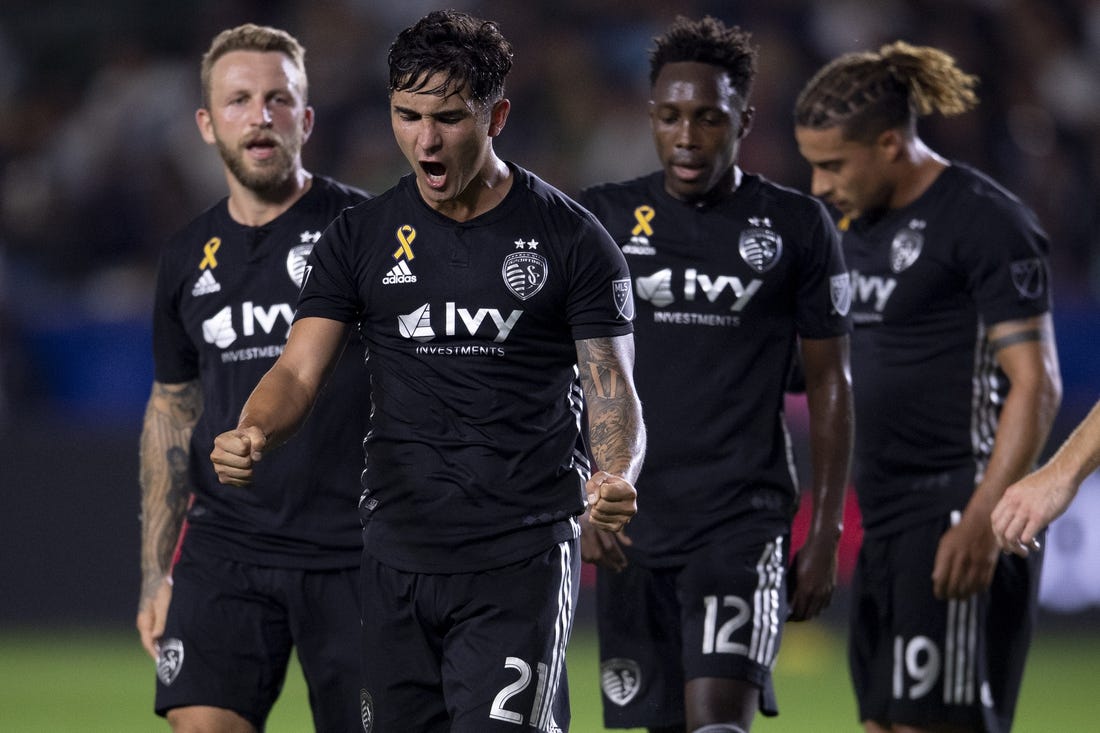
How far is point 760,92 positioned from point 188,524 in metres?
7.74

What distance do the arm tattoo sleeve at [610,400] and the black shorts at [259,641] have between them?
49.6 inches

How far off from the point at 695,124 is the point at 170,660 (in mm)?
2369

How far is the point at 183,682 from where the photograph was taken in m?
5.29

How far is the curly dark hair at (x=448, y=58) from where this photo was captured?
175 inches

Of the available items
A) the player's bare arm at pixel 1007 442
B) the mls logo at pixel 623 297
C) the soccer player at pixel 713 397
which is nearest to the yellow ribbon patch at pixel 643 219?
the soccer player at pixel 713 397

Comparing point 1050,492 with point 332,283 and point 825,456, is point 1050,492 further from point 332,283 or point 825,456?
point 332,283

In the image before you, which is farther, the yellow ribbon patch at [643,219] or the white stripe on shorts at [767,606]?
the yellow ribbon patch at [643,219]

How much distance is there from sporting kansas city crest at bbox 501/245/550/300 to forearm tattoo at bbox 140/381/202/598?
5.31 feet

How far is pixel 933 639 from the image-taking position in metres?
5.86

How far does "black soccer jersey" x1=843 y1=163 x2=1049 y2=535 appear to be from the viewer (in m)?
5.84

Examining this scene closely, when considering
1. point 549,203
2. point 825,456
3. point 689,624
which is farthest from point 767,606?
point 549,203

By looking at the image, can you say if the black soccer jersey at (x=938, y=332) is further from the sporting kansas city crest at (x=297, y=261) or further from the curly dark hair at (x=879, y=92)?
the sporting kansas city crest at (x=297, y=261)

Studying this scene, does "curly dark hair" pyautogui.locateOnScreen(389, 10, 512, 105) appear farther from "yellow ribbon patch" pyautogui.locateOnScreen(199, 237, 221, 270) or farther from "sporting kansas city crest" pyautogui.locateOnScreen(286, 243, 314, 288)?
"yellow ribbon patch" pyautogui.locateOnScreen(199, 237, 221, 270)

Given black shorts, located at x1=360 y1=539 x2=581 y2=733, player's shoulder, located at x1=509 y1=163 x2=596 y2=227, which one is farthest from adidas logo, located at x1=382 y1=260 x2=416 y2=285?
black shorts, located at x1=360 y1=539 x2=581 y2=733
